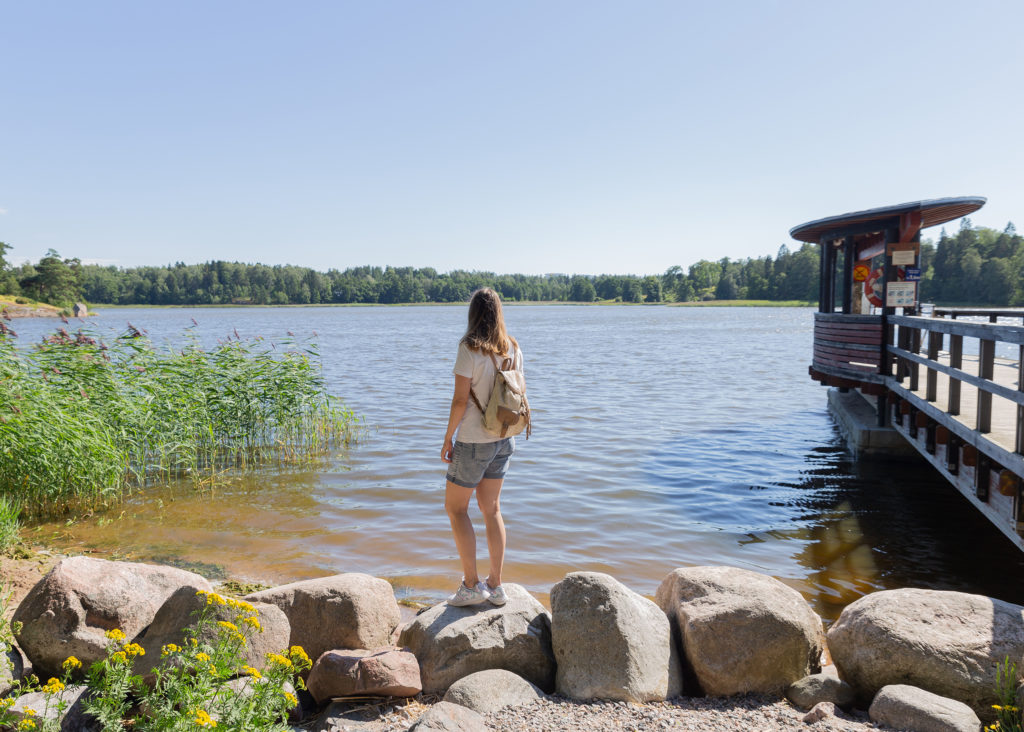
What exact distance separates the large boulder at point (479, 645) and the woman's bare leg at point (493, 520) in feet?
0.91

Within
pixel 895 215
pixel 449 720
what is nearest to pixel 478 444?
pixel 449 720

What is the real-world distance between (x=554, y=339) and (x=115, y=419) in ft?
137

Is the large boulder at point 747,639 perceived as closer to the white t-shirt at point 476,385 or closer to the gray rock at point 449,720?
the gray rock at point 449,720

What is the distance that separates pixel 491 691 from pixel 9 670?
287 centimetres

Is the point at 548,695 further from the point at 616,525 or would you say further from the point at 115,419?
the point at 115,419

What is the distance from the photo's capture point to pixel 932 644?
4.36 meters

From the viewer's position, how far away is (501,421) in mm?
4727

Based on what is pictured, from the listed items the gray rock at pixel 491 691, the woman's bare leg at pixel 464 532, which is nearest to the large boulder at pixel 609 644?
the gray rock at pixel 491 691

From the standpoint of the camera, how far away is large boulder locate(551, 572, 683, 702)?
4.36m

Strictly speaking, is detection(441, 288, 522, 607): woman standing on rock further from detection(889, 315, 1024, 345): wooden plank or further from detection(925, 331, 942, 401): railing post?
detection(925, 331, 942, 401): railing post

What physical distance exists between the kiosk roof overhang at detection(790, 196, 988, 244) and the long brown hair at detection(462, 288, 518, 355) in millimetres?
10343

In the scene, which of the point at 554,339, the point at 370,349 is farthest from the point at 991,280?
the point at 370,349

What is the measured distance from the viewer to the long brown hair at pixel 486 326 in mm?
4688

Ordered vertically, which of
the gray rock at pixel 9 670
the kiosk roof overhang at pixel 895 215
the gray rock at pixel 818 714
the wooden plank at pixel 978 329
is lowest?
the gray rock at pixel 818 714
